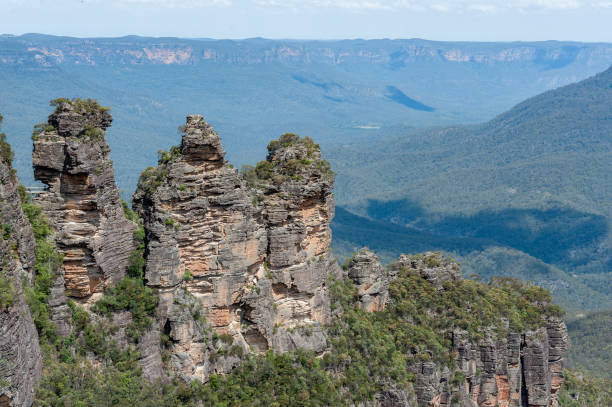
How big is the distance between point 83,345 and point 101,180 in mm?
7552

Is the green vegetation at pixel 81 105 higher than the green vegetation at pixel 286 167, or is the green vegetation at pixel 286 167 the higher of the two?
the green vegetation at pixel 81 105

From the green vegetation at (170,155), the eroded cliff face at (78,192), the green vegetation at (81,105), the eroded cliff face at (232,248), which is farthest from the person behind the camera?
the green vegetation at (170,155)

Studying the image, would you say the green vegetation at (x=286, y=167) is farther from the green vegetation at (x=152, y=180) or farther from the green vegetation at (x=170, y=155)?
the green vegetation at (x=152, y=180)

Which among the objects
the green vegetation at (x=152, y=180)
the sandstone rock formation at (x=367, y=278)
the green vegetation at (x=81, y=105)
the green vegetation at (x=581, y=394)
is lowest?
the green vegetation at (x=581, y=394)

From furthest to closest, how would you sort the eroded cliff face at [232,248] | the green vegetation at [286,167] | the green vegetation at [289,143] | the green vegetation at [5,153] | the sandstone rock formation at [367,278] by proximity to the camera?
the sandstone rock formation at [367,278] < the green vegetation at [289,143] < the green vegetation at [286,167] < the eroded cliff face at [232,248] < the green vegetation at [5,153]

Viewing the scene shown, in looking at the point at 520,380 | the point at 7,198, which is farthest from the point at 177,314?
the point at 520,380

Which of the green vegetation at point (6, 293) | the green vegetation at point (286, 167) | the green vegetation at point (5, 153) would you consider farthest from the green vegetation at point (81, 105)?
the green vegetation at point (286, 167)

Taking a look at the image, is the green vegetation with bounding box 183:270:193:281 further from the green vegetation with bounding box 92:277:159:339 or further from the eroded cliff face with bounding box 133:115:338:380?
the green vegetation with bounding box 92:277:159:339

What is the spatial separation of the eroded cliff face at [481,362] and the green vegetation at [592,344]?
39.6 m

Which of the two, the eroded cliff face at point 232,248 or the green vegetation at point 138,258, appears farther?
the eroded cliff face at point 232,248

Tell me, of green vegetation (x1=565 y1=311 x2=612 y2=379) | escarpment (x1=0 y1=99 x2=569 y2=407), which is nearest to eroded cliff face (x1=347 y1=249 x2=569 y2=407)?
escarpment (x1=0 y1=99 x2=569 y2=407)

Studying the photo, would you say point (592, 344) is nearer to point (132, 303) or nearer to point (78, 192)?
point (132, 303)

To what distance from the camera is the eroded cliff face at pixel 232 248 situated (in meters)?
34.7

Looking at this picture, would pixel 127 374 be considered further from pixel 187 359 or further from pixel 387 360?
pixel 387 360
